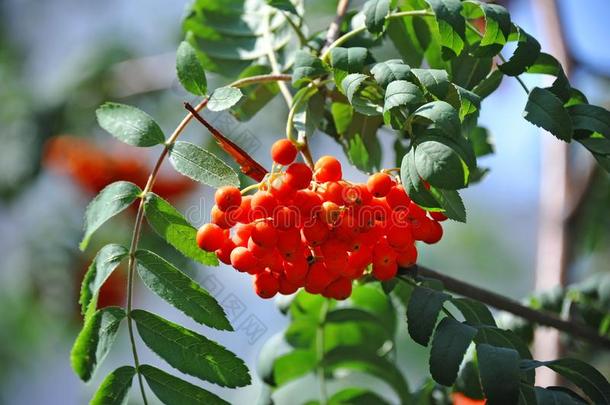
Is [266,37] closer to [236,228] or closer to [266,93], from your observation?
[266,93]

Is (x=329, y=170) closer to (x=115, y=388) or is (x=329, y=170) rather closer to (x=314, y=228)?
(x=314, y=228)

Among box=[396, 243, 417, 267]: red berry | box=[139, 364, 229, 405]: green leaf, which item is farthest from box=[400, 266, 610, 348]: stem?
box=[139, 364, 229, 405]: green leaf

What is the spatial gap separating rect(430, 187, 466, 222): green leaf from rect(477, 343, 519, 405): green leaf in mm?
141

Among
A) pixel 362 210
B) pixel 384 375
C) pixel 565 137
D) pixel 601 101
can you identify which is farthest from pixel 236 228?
pixel 601 101

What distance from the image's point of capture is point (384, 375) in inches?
51.5

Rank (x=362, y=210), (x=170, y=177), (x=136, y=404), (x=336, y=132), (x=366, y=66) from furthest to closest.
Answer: (x=170, y=177) → (x=136, y=404) → (x=336, y=132) → (x=366, y=66) → (x=362, y=210)

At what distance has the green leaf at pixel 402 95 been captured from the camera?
0.85 m

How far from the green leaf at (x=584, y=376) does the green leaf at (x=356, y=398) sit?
392mm

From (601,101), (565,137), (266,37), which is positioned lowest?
(565,137)

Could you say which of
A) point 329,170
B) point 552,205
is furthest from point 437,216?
point 552,205

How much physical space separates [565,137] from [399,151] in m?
0.35

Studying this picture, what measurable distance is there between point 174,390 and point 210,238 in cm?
19

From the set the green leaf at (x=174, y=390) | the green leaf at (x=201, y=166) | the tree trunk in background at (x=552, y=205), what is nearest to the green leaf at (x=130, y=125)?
the green leaf at (x=201, y=166)

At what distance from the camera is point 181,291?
961mm
